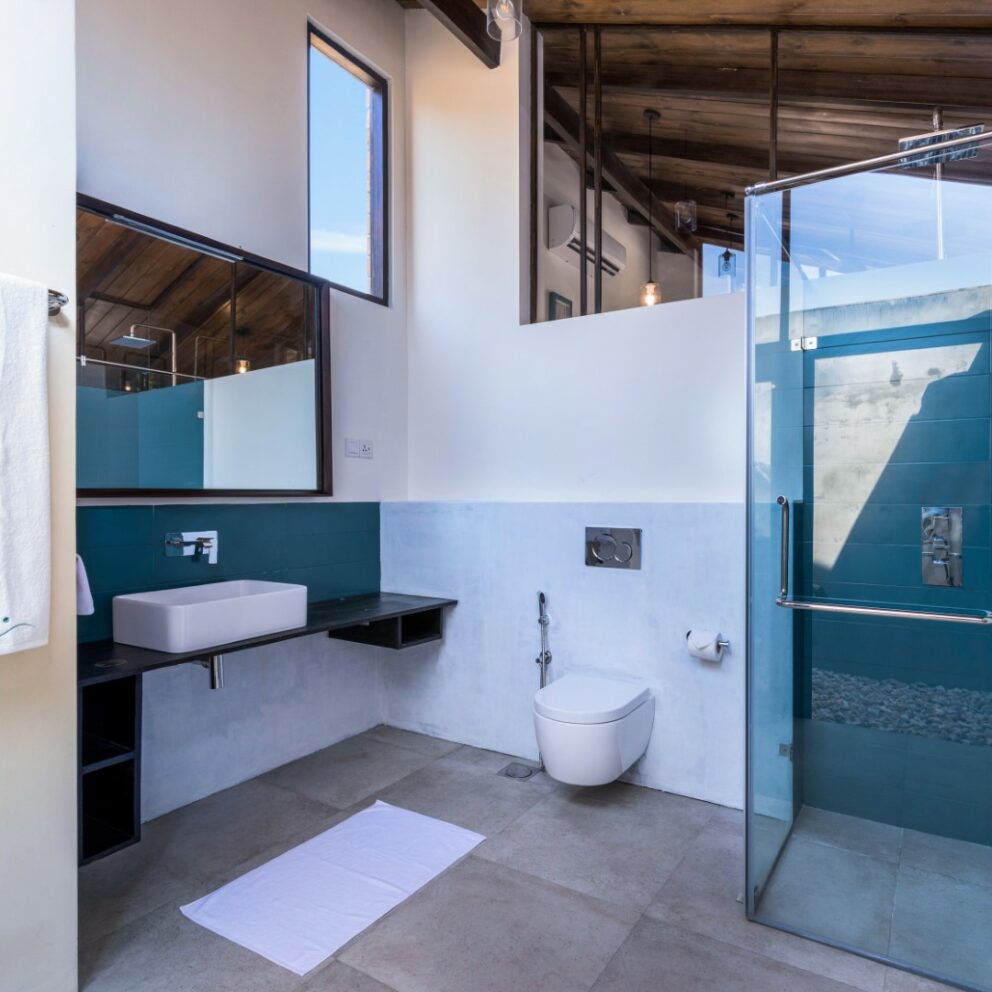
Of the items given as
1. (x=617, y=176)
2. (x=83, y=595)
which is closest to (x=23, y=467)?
(x=83, y=595)

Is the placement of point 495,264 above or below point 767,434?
above

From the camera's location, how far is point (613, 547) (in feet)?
9.57

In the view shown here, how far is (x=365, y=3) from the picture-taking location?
338 cm

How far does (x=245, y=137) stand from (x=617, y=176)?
2.15 m

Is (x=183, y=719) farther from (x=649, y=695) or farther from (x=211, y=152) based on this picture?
(x=211, y=152)

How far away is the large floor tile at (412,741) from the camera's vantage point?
327 centimetres

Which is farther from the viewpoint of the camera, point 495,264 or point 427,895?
point 495,264

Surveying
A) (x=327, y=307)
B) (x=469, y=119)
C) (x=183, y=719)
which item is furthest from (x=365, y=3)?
(x=183, y=719)

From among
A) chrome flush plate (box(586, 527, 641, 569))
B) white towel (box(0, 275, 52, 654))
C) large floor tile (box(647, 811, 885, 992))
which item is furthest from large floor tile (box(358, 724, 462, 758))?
white towel (box(0, 275, 52, 654))

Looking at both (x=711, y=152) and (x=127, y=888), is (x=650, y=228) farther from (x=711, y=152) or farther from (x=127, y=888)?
(x=127, y=888)

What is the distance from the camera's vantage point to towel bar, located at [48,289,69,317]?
1.63 metres

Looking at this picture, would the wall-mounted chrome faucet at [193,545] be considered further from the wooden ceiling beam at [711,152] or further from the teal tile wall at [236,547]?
the wooden ceiling beam at [711,152]

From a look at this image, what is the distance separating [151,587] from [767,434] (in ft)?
7.09

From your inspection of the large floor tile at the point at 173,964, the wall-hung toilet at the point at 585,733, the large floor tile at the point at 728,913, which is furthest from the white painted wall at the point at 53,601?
the large floor tile at the point at 728,913
